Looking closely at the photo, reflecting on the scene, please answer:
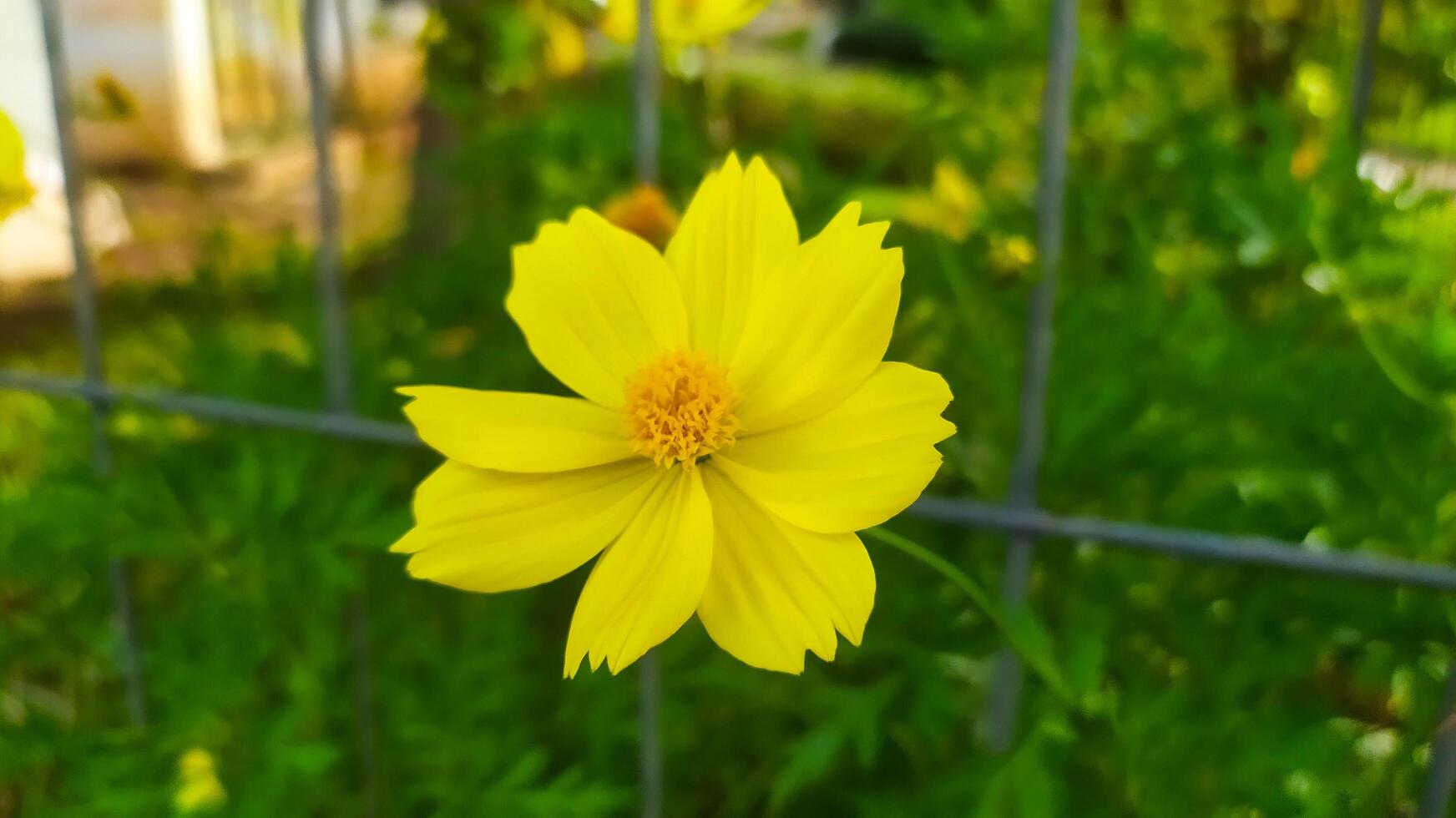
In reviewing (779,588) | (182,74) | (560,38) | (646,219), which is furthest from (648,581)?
(182,74)

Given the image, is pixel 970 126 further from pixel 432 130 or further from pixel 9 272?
pixel 9 272

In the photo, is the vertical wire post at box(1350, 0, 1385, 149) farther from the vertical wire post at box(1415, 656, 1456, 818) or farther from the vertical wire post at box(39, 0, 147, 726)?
the vertical wire post at box(39, 0, 147, 726)

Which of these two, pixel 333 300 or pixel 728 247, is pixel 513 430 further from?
pixel 333 300

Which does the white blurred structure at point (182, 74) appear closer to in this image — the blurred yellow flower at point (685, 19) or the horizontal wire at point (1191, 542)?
the blurred yellow flower at point (685, 19)

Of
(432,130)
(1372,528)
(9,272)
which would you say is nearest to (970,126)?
(1372,528)

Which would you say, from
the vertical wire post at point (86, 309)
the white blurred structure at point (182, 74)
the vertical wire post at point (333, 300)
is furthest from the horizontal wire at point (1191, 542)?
the white blurred structure at point (182, 74)

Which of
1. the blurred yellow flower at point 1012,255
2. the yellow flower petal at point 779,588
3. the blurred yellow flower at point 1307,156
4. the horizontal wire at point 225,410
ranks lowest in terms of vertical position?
the horizontal wire at point 225,410

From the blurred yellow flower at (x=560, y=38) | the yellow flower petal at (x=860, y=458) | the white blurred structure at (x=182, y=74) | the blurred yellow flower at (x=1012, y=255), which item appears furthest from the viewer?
the white blurred structure at (x=182, y=74)
